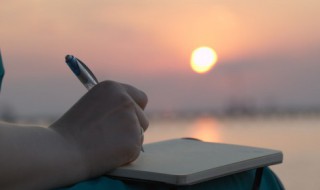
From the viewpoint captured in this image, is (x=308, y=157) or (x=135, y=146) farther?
(x=308, y=157)

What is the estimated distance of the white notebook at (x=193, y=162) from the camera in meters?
0.68

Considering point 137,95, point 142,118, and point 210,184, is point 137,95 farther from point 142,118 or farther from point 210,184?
point 210,184

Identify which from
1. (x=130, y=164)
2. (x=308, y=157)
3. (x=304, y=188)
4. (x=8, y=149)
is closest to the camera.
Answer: (x=8, y=149)

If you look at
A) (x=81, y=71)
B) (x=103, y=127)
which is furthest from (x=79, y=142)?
(x=81, y=71)

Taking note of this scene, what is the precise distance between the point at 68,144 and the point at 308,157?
14.2 feet

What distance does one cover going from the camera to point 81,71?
81cm

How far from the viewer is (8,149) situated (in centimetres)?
64

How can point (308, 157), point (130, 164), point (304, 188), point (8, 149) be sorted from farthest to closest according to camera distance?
point (308, 157), point (304, 188), point (130, 164), point (8, 149)

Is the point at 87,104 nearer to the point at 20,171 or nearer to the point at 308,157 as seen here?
the point at 20,171

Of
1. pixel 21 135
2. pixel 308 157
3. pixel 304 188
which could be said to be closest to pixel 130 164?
pixel 21 135

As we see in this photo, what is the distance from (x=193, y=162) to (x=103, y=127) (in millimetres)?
106

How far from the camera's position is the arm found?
65 centimetres

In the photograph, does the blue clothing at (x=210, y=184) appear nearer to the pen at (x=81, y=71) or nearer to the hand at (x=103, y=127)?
the hand at (x=103, y=127)

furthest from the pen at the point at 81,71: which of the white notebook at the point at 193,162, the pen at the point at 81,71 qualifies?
the white notebook at the point at 193,162
